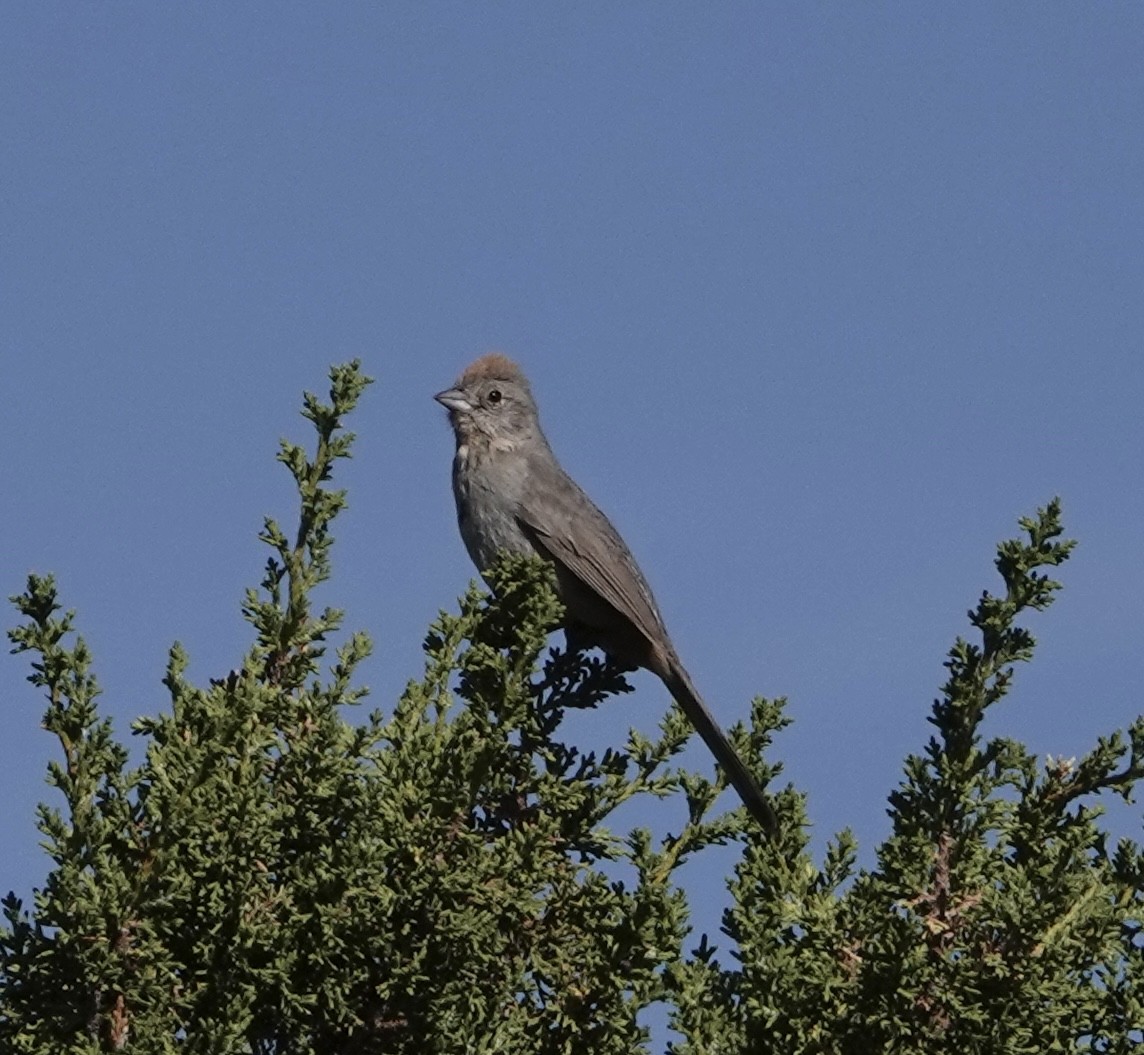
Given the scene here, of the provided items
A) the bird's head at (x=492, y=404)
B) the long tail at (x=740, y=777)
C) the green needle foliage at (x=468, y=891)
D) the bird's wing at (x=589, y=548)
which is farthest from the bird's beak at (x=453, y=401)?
the green needle foliage at (x=468, y=891)

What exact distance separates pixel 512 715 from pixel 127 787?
0.98 m

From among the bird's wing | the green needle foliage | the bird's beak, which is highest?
the bird's beak

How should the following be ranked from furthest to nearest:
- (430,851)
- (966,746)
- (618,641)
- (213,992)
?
(618,641) → (966,746) → (430,851) → (213,992)

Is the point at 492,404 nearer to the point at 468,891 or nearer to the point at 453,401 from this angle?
the point at 453,401

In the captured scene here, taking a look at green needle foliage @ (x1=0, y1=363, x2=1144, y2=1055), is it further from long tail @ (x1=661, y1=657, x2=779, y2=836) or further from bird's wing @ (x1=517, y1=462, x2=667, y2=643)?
bird's wing @ (x1=517, y1=462, x2=667, y2=643)

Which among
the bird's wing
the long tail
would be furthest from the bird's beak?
the long tail

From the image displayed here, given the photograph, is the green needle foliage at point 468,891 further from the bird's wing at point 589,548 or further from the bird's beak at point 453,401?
the bird's beak at point 453,401

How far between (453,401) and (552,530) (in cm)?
96

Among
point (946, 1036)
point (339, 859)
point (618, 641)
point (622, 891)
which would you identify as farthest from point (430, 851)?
point (618, 641)

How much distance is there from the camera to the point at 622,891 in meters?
5.02

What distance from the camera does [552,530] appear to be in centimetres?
804

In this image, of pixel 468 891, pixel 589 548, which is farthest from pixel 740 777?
pixel 589 548

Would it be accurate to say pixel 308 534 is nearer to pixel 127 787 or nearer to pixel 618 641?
pixel 127 787

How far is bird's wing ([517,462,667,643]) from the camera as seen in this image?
781cm
